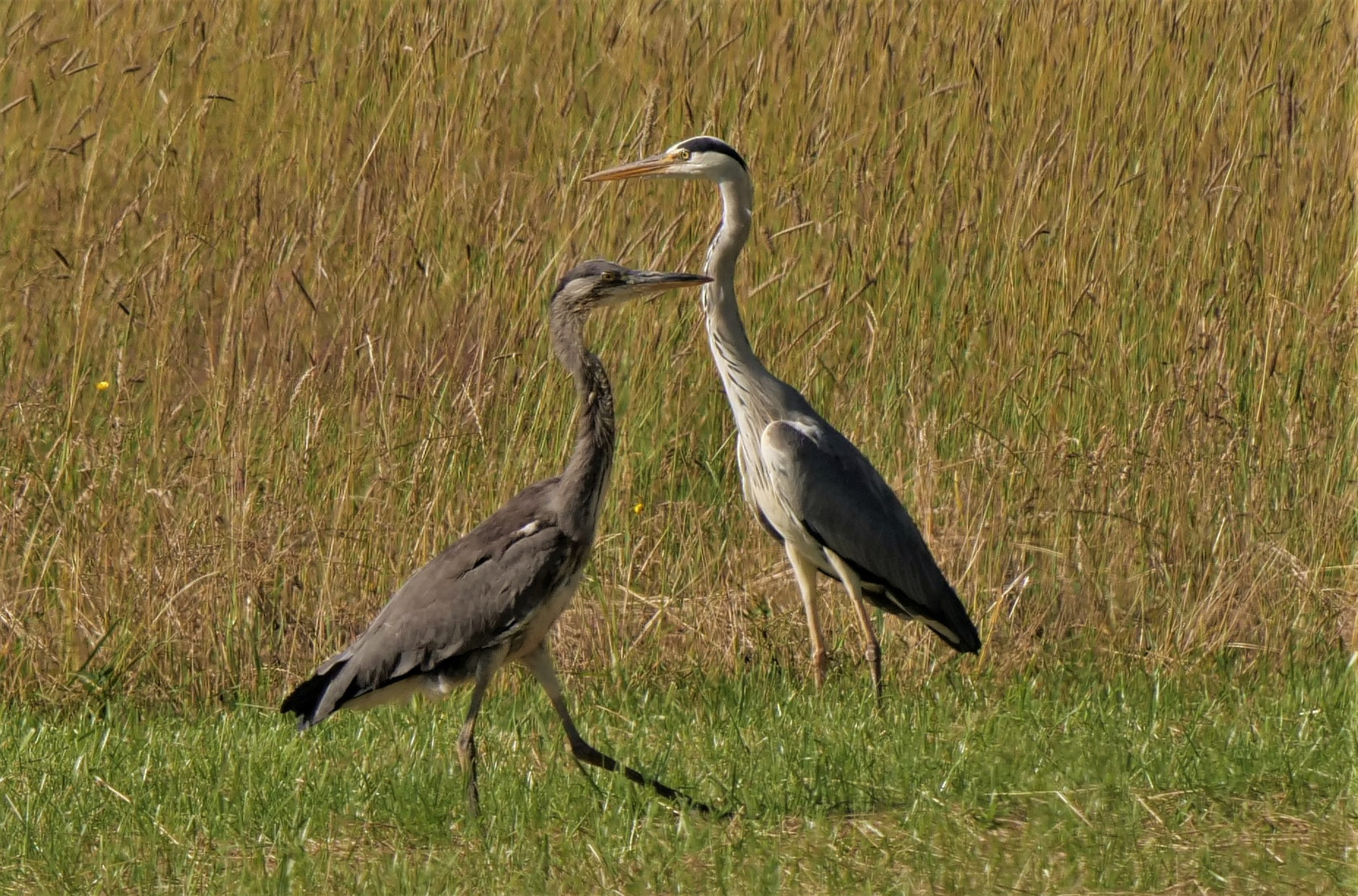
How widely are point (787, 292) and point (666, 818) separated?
9.64 feet

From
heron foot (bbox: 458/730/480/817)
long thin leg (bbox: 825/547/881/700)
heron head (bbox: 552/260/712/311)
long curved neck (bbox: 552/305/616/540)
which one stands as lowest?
long thin leg (bbox: 825/547/881/700)

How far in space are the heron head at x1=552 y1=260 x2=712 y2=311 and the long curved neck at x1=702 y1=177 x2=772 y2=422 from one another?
729 mm

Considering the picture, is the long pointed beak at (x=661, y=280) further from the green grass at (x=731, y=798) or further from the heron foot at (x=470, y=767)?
the heron foot at (x=470, y=767)

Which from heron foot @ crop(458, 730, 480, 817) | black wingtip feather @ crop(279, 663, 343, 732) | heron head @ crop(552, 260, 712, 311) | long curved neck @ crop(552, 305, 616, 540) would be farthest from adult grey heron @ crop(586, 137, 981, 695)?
black wingtip feather @ crop(279, 663, 343, 732)

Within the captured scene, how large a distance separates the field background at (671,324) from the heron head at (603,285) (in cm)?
107

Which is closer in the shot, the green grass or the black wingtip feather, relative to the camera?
the green grass

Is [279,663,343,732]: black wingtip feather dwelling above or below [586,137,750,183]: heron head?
below

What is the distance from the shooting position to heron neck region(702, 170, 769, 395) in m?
5.69

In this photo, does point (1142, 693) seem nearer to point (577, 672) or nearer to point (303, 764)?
point (577, 672)

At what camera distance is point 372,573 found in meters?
5.65

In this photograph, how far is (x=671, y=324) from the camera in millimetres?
6344

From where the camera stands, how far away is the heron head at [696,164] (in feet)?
19.1

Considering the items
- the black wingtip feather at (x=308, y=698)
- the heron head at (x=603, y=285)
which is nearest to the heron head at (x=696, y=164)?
the heron head at (x=603, y=285)

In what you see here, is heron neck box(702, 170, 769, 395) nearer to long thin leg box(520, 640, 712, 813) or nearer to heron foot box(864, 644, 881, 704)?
heron foot box(864, 644, 881, 704)
